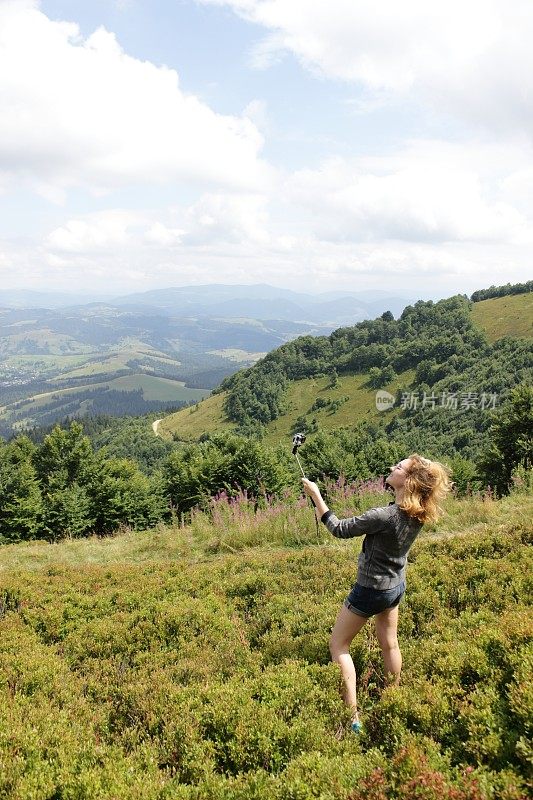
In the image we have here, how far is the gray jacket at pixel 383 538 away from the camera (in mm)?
4543

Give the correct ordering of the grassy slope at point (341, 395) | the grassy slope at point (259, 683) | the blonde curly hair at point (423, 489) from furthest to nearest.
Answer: the grassy slope at point (341, 395) → the blonde curly hair at point (423, 489) → the grassy slope at point (259, 683)

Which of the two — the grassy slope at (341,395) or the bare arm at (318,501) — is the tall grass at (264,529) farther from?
the grassy slope at (341,395)

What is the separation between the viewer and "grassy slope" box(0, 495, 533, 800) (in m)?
3.72

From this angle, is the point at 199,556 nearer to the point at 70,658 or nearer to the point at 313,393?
the point at 70,658

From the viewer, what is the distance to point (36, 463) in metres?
29.3

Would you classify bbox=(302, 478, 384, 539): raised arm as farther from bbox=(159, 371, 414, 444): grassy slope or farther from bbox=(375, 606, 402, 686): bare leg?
bbox=(159, 371, 414, 444): grassy slope

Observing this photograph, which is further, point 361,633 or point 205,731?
point 361,633

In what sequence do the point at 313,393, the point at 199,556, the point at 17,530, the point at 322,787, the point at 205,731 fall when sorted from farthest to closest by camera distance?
1. the point at 313,393
2. the point at 17,530
3. the point at 199,556
4. the point at 205,731
5. the point at 322,787

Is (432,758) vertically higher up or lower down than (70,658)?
higher up

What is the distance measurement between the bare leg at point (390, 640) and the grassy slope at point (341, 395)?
362 feet

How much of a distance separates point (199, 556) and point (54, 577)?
10.6ft

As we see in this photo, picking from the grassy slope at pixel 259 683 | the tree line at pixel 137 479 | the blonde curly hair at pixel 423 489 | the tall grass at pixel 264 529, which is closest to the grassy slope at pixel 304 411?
the tree line at pixel 137 479

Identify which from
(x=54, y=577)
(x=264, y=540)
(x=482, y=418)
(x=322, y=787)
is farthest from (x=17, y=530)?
(x=482, y=418)

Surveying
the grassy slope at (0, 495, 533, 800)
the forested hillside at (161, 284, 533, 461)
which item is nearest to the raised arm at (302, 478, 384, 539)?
the grassy slope at (0, 495, 533, 800)
